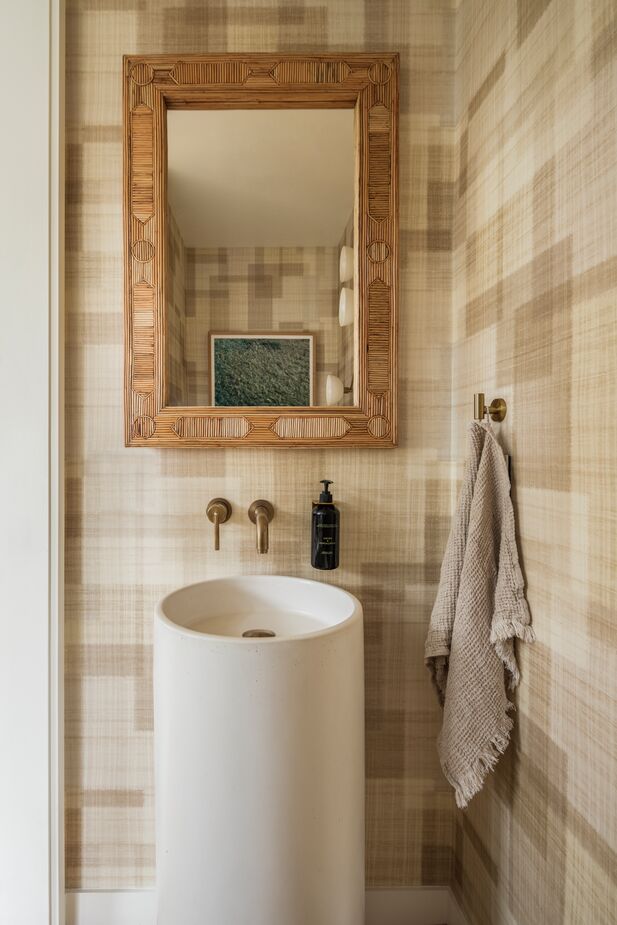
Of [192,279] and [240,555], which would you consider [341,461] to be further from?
[192,279]

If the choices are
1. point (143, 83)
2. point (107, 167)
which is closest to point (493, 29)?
point (143, 83)

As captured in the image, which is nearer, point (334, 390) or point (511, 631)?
point (511, 631)

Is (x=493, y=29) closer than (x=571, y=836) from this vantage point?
No

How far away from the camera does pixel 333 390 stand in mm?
1314

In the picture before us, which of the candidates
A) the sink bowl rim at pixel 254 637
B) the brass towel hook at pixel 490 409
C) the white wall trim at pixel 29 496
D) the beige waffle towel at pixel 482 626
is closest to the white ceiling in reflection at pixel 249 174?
the white wall trim at pixel 29 496

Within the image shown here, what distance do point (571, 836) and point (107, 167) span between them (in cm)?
164

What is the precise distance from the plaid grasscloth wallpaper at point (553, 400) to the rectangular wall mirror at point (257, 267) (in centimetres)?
25

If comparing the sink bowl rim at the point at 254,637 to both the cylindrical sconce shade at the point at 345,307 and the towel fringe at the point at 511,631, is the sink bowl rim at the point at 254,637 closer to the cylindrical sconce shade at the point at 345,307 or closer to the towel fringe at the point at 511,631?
the towel fringe at the point at 511,631

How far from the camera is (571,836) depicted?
2.74ft

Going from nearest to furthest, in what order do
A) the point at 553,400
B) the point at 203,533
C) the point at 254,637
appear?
1. the point at 553,400
2. the point at 254,637
3. the point at 203,533

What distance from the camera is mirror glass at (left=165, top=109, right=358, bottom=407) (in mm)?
1301

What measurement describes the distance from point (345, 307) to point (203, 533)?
0.65 m

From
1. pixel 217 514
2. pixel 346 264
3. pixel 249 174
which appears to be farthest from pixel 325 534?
pixel 249 174

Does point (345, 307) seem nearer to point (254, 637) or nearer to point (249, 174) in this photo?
point (249, 174)
